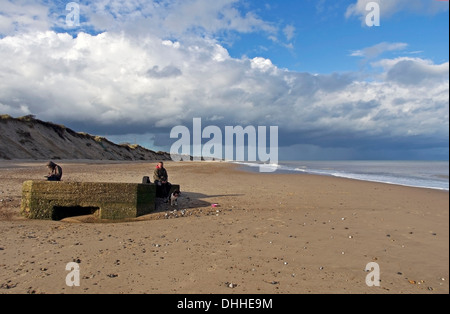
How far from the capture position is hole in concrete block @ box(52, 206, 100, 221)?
30.2ft

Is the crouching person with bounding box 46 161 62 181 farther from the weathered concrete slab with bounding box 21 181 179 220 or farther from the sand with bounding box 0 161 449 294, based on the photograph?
the weathered concrete slab with bounding box 21 181 179 220

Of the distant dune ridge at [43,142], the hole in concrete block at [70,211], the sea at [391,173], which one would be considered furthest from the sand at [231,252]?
the distant dune ridge at [43,142]

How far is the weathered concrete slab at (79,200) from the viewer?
9.14 meters

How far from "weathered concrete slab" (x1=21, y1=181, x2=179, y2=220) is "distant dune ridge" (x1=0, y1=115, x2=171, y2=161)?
34771 millimetres

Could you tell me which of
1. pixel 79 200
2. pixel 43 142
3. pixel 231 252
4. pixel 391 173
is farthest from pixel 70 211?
pixel 43 142

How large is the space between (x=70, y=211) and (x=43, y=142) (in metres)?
45.0

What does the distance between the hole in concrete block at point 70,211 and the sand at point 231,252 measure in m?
0.49

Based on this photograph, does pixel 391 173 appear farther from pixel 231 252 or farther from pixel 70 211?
pixel 70 211

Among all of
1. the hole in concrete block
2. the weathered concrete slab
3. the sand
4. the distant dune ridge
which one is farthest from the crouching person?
the distant dune ridge

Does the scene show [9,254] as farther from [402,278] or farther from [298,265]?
[402,278]

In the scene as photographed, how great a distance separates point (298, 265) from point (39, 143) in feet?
167

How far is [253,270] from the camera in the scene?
527 centimetres
